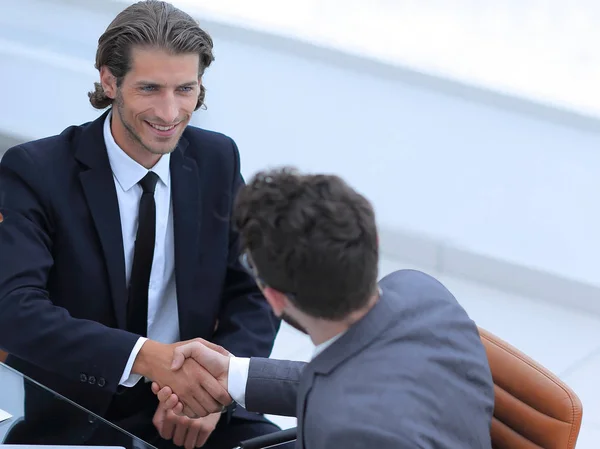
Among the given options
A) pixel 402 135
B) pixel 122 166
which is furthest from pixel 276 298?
pixel 402 135

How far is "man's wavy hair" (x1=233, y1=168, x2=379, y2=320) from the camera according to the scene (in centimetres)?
149

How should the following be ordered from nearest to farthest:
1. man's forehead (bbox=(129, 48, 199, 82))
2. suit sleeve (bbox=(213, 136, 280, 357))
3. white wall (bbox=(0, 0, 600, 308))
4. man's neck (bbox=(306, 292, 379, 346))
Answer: man's neck (bbox=(306, 292, 379, 346)) < man's forehead (bbox=(129, 48, 199, 82)) < suit sleeve (bbox=(213, 136, 280, 357)) < white wall (bbox=(0, 0, 600, 308))

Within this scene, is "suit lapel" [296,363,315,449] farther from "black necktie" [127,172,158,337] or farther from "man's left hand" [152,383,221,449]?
"black necktie" [127,172,158,337]

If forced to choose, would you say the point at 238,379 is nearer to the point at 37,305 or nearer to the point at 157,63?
the point at 37,305

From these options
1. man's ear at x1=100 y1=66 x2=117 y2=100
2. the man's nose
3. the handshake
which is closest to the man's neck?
the handshake

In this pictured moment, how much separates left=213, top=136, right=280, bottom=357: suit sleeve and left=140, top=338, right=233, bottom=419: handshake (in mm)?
189

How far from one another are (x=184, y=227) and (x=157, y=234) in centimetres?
6

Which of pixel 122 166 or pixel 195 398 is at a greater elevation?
pixel 122 166

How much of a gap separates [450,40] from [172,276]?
2.06m

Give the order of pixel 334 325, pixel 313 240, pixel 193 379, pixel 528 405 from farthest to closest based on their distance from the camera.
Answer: pixel 193 379 < pixel 528 405 < pixel 334 325 < pixel 313 240

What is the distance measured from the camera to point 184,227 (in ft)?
7.43

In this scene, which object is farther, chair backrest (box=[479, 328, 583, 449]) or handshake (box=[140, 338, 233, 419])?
handshake (box=[140, 338, 233, 419])

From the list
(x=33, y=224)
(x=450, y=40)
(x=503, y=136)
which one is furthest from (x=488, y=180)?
(x=33, y=224)

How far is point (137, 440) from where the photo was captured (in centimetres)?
195
